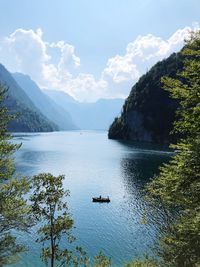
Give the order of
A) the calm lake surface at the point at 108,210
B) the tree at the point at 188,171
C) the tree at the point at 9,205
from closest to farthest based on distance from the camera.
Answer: the tree at the point at 188,171 < the tree at the point at 9,205 < the calm lake surface at the point at 108,210

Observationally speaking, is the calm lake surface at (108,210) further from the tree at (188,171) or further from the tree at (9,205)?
the tree at (188,171)

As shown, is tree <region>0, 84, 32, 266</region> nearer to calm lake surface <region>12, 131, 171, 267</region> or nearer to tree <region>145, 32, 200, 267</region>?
tree <region>145, 32, 200, 267</region>

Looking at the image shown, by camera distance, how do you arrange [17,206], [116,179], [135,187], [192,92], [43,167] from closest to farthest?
[192,92]
[17,206]
[135,187]
[116,179]
[43,167]

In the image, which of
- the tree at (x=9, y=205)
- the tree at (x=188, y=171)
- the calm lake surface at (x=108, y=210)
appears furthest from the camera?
the calm lake surface at (x=108, y=210)

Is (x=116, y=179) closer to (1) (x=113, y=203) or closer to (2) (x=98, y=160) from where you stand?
(1) (x=113, y=203)

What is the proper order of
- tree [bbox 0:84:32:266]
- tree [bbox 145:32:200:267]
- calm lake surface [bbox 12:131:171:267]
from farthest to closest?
calm lake surface [bbox 12:131:171:267] → tree [bbox 0:84:32:266] → tree [bbox 145:32:200:267]

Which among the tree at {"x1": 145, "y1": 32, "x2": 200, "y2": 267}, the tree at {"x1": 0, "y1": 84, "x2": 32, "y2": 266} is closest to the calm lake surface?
the tree at {"x1": 0, "y1": 84, "x2": 32, "y2": 266}

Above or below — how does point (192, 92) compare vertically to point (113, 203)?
above

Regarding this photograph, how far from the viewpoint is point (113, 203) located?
256ft

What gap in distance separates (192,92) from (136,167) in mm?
110209

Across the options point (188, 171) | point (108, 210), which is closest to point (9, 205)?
point (188, 171)

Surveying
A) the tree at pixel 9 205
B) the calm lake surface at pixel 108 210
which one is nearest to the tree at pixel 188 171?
the tree at pixel 9 205

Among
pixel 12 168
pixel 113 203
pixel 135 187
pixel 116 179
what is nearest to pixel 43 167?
pixel 116 179

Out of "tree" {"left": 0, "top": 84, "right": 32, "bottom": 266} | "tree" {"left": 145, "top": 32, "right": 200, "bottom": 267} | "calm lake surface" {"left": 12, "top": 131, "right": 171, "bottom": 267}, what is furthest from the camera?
"calm lake surface" {"left": 12, "top": 131, "right": 171, "bottom": 267}
